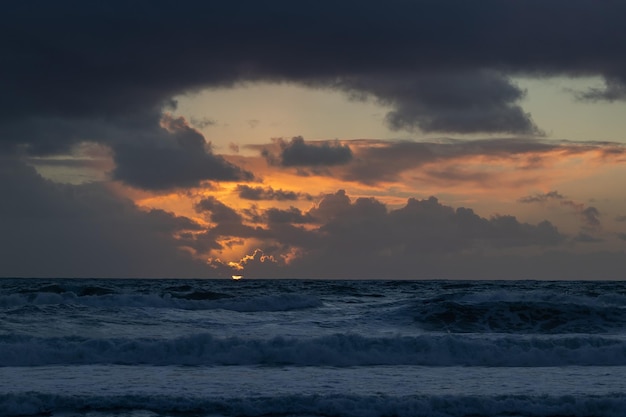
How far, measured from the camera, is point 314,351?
2136cm

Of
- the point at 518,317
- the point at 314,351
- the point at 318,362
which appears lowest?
the point at 318,362

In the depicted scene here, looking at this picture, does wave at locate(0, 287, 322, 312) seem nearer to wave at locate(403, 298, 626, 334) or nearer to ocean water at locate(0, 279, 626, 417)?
ocean water at locate(0, 279, 626, 417)

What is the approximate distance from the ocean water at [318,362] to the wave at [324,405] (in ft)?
0.09

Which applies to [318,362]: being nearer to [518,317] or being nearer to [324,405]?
[324,405]

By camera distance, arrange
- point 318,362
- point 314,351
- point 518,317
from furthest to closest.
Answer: point 518,317
point 314,351
point 318,362

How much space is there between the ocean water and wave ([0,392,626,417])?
28 mm

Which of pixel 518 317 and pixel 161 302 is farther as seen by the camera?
pixel 161 302

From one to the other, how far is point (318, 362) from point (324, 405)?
5.71m

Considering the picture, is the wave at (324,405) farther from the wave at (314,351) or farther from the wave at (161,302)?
the wave at (161,302)

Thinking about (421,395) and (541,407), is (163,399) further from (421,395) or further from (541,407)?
(541,407)

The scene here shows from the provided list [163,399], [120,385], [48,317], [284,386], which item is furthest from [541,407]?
[48,317]

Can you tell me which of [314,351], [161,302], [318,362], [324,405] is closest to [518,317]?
[314,351]

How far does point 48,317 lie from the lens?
28.4 metres

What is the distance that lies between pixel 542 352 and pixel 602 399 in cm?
600
